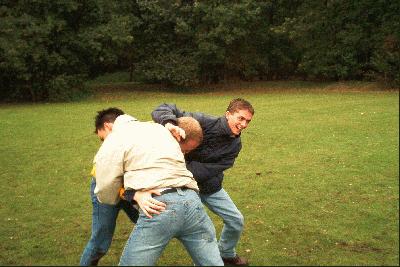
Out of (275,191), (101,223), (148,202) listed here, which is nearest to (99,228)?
(101,223)

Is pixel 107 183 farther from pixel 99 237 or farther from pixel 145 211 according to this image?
pixel 99 237

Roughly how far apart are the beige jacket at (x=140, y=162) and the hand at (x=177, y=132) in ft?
0.73

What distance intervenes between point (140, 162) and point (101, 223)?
6.23 ft

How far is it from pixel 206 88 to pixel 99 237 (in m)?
33.0

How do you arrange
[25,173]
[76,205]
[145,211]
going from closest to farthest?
[145,211] < [76,205] < [25,173]

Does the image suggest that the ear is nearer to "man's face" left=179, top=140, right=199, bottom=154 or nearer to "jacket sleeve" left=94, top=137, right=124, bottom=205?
"man's face" left=179, top=140, right=199, bottom=154

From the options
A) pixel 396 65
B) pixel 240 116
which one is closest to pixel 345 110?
pixel 396 65

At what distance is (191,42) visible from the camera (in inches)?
1474

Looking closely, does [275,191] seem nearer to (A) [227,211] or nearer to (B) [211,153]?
(A) [227,211]

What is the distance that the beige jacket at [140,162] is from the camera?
11.6 ft

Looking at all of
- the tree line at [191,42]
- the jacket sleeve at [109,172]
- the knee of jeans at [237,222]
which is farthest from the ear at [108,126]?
the tree line at [191,42]

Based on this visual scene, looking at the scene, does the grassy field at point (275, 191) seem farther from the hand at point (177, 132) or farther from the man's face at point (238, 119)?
the hand at point (177, 132)

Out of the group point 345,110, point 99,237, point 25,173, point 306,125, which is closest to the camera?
point 99,237

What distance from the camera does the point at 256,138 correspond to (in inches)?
602
